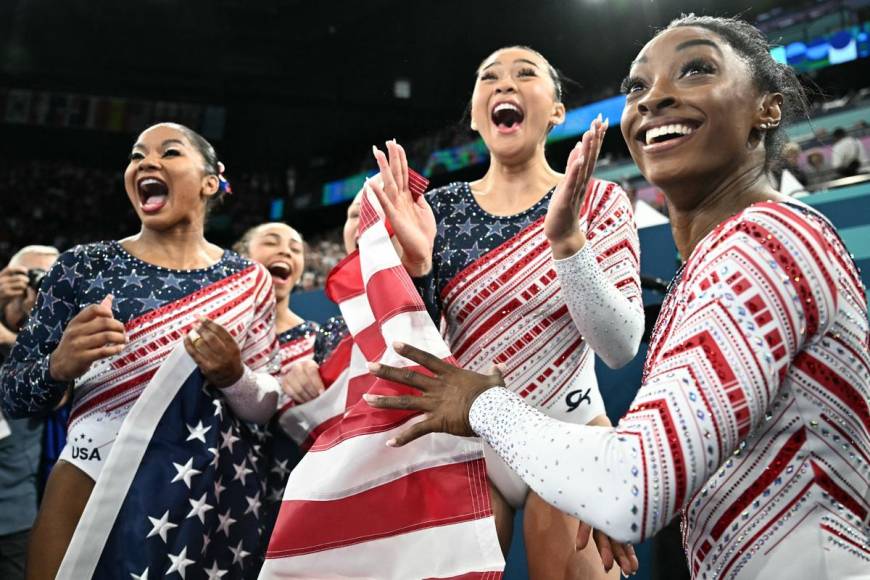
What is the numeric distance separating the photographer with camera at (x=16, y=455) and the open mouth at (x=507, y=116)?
6.73ft

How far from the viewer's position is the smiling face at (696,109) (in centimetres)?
124

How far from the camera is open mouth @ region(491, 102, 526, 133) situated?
2.10 m

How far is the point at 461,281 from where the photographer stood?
1.98 metres

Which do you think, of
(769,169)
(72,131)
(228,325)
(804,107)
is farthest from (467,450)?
(72,131)

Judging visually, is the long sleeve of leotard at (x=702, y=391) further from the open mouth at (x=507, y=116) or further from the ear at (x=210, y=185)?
the ear at (x=210, y=185)

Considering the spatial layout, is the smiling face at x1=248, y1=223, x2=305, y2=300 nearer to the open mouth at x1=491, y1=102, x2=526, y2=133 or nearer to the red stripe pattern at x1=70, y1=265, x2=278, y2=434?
the red stripe pattern at x1=70, y1=265, x2=278, y2=434

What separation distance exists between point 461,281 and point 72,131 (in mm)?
16682

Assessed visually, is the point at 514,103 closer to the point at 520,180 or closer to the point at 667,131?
the point at 520,180

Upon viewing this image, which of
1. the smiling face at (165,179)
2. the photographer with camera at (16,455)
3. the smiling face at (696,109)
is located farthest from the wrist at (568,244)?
the photographer with camera at (16,455)

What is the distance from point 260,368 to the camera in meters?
2.48

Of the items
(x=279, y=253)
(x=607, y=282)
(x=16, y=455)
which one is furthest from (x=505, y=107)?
(x=16, y=455)

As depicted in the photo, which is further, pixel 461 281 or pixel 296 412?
pixel 296 412

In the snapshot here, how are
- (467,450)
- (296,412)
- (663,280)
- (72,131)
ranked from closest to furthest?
1. (467,450)
2. (296,412)
3. (663,280)
4. (72,131)

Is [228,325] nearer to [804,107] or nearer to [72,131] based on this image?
[804,107]
